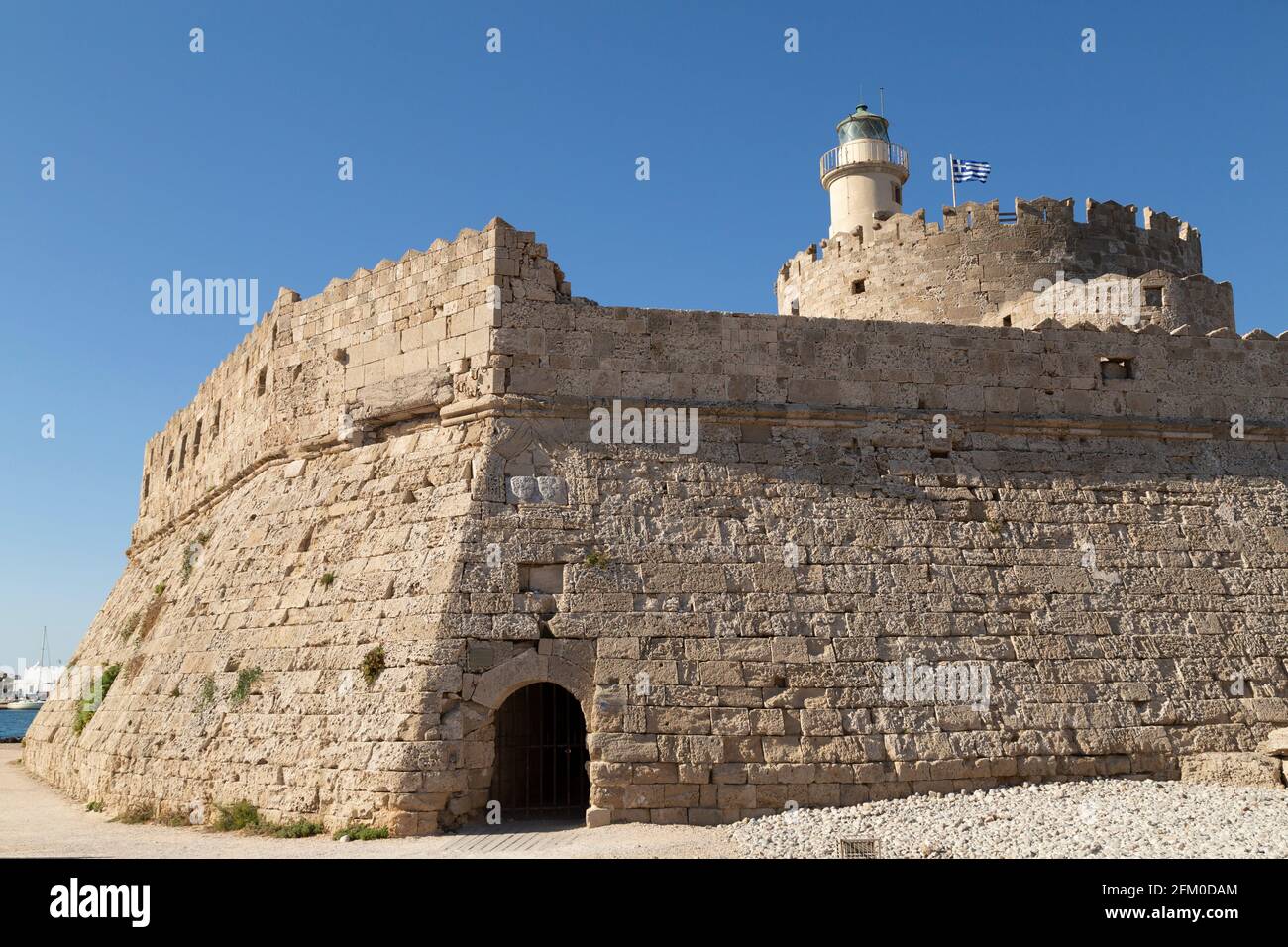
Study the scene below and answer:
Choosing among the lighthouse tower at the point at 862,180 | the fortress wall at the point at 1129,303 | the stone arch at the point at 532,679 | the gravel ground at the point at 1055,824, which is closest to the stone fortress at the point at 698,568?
the stone arch at the point at 532,679

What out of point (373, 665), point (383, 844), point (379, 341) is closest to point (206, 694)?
point (373, 665)

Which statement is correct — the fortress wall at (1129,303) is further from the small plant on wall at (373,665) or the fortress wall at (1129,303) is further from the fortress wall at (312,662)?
the small plant on wall at (373,665)

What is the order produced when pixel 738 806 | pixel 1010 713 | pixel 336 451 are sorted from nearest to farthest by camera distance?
pixel 738 806 < pixel 1010 713 < pixel 336 451

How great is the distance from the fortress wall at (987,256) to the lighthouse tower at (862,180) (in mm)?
3447

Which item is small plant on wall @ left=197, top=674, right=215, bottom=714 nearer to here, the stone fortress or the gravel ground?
the stone fortress

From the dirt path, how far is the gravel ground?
0.55 meters

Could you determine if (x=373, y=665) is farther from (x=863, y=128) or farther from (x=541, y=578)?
(x=863, y=128)

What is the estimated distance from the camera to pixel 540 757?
1070 centimetres

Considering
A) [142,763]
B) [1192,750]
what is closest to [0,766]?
[142,763]

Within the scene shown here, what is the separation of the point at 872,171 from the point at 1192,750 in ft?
40.9

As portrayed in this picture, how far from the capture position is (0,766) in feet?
61.1

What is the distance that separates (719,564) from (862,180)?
1166cm

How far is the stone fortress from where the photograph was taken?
9.41m

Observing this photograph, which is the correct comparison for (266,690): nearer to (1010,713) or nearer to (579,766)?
(579,766)
